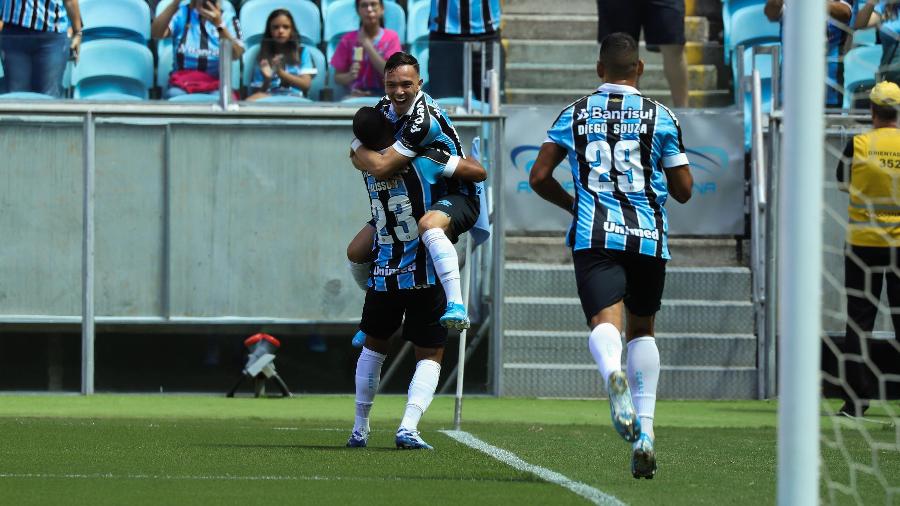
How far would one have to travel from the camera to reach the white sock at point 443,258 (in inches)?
303

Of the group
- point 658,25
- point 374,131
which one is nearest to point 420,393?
point 374,131

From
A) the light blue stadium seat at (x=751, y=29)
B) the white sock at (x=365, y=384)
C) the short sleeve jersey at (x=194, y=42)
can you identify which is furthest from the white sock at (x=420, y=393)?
the light blue stadium seat at (x=751, y=29)

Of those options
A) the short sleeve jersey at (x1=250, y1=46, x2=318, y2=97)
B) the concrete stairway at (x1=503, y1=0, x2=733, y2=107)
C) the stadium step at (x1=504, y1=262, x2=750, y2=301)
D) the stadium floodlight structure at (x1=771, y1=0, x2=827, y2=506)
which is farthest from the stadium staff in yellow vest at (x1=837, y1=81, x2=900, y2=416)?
the stadium floodlight structure at (x1=771, y1=0, x2=827, y2=506)

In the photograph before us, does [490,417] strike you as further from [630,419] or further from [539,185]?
[630,419]

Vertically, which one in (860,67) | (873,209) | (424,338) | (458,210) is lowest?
(424,338)

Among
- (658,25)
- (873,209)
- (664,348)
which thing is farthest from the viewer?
(658,25)

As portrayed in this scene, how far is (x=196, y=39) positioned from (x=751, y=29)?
17.4 feet

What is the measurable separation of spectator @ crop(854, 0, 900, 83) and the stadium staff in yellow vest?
0.72ft

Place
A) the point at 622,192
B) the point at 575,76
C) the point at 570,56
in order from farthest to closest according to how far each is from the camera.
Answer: the point at 570,56
the point at 575,76
the point at 622,192

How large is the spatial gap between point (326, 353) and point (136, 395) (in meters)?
1.59

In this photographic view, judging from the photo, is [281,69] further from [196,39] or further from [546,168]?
[546,168]

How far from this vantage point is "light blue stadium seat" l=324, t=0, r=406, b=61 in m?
13.8

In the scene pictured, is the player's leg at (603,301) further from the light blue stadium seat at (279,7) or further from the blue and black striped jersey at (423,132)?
the light blue stadium seat at (279,7)

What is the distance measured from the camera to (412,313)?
26.4 ft
